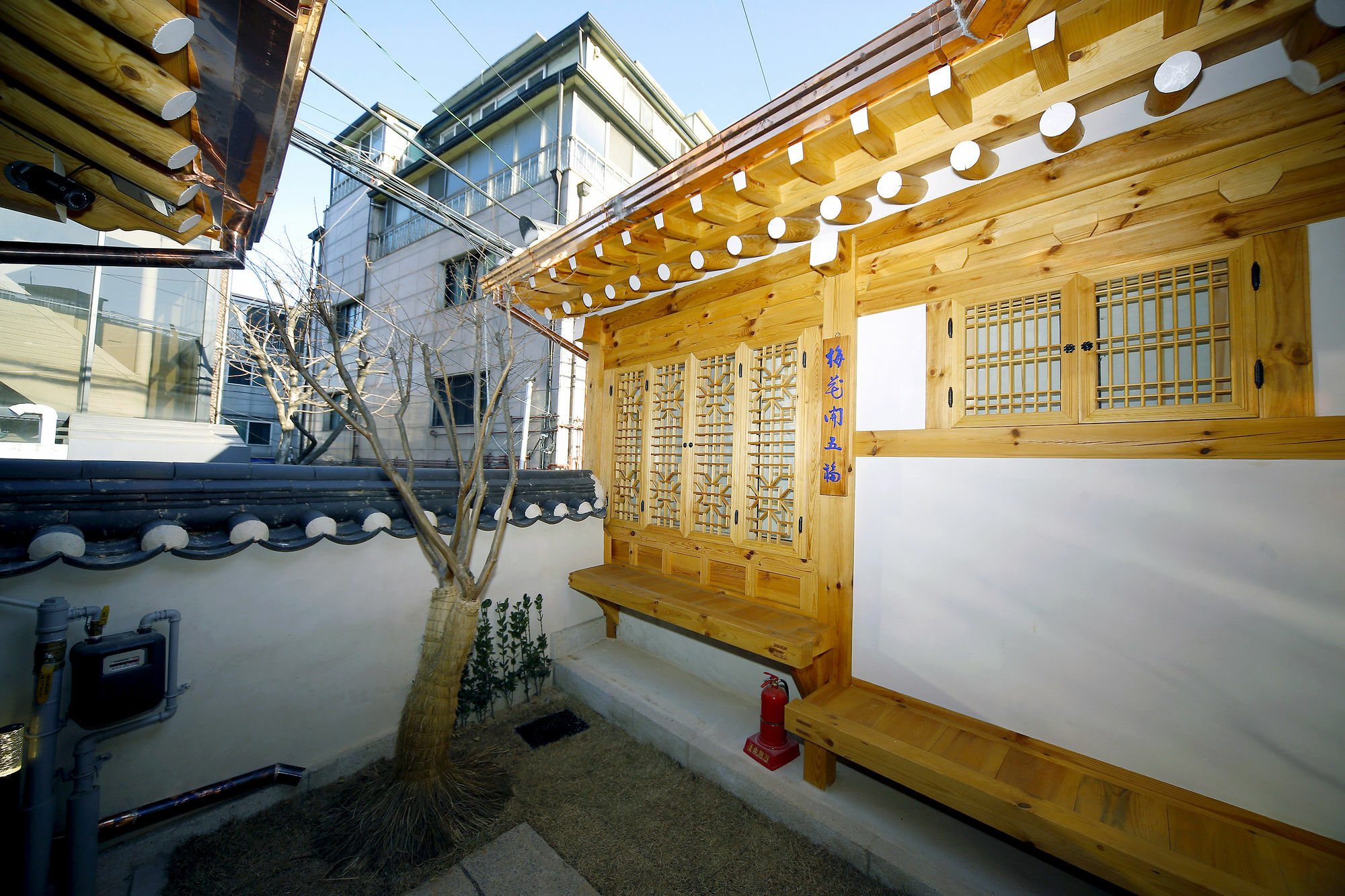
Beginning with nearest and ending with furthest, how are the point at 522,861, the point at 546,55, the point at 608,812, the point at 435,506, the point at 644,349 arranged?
the point at 522,861
the point at 608,812
the point at 435,506
the point at 644,349
the point at 546,55

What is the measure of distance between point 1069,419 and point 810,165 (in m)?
2.16

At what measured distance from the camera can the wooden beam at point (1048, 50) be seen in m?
2.19

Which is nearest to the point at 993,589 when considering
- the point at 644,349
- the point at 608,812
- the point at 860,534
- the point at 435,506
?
the point at 860,534

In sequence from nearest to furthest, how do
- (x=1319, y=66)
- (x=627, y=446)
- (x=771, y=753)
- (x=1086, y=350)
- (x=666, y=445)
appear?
A: (x=1319, y=66) → (x=1086, y=350) → (x=771, y=753) → (x=666, y=445) → (x=627, y=446)

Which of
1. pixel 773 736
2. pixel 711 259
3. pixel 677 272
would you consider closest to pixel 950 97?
pixel 711 259

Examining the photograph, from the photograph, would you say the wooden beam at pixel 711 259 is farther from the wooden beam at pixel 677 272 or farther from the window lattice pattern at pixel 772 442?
the window lattice pattern at pixel 772 442

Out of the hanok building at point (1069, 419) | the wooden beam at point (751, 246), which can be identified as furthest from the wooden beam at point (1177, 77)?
the wooden beam at point (751, 246)

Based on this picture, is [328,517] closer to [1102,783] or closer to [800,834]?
[800,834]

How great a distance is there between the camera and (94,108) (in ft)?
7.57

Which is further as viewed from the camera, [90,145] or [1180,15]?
[90,145]

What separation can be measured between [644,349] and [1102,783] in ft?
15.3

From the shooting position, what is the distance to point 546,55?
11438 millimetres

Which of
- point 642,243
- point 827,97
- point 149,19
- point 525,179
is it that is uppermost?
point 525,179

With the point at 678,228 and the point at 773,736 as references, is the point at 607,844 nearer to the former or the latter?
the point at 773,736
